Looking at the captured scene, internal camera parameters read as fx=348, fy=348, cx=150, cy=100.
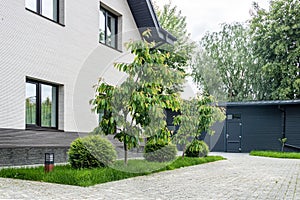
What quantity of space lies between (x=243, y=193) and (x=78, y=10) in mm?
7376

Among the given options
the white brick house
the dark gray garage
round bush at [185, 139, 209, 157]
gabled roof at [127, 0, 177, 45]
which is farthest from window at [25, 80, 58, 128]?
the dark gray garage


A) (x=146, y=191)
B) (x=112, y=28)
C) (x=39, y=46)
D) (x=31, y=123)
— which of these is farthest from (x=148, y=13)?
(x=146, y=191)

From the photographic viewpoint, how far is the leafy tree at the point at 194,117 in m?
11.6

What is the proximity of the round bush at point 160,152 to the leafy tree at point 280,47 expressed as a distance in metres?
15.8

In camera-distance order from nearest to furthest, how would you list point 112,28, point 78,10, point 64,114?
point 64,114 < point 78,10 < point 112,28

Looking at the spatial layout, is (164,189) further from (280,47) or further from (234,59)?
(234,59)

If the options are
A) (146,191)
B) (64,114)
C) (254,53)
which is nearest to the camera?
(146,191)

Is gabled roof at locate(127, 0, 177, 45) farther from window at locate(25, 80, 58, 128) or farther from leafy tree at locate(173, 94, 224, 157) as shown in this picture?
window at locate(25, 80, 58, 128)

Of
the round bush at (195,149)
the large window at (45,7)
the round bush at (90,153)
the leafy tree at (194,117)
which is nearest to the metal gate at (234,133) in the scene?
the round bush at (195,149)

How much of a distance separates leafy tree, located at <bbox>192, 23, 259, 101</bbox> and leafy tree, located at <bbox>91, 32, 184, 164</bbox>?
19.6m

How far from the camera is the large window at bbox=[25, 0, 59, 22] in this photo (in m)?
8.78

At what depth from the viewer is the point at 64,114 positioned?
9.64 metres

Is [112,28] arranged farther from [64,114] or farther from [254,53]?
[254,53]

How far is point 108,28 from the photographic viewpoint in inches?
492
